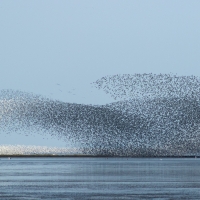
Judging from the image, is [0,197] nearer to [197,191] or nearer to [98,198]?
[98,198]

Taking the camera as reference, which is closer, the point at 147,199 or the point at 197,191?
the point at 147,199

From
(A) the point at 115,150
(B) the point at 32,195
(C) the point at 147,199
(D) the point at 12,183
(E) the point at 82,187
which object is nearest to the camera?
(C) the point at 147,199

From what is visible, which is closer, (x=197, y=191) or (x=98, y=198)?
(x=98, y=198)

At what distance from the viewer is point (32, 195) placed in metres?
37.8

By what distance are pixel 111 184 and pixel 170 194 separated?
8469 millimetres

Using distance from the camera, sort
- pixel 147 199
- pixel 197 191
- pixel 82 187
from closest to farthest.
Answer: pixel 147 199, pixel 197 191, pixel 82 187

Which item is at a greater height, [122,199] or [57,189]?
[57,189]

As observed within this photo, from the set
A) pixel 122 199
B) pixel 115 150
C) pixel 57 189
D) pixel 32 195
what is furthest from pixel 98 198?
pixel 115 150

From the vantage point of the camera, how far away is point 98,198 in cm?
3600

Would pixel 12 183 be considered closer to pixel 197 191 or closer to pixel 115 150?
pixel 197 191

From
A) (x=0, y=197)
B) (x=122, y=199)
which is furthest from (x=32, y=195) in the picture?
(x=122, y=199)

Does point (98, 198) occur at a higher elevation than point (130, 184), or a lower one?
lower

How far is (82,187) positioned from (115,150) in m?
135

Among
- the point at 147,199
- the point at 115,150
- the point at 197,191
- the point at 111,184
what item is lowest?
the point at 147,199
